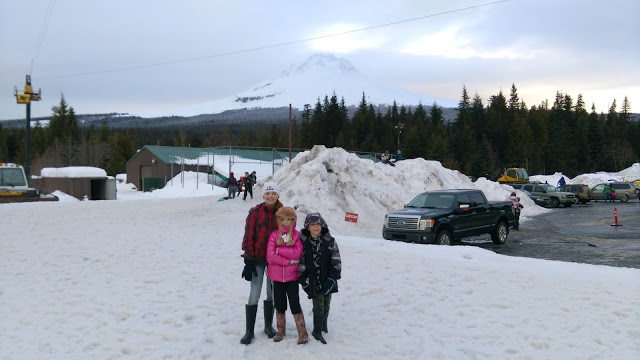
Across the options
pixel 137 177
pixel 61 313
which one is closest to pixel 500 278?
pixel 61 313

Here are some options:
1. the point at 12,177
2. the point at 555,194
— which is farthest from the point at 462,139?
the point at 12,177

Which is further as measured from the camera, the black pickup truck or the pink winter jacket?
the black pickup truck

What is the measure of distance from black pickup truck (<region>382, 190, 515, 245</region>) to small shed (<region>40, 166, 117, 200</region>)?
90.2ft

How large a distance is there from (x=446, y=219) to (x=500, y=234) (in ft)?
11.7

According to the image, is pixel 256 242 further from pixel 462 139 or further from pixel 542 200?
pixel 462 139

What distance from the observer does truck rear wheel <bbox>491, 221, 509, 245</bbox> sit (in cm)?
1643

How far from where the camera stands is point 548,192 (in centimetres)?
3622

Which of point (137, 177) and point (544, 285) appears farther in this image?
point (137, 177)

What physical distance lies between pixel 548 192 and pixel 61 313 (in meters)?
36.4

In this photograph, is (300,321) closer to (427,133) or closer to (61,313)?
(61,313)

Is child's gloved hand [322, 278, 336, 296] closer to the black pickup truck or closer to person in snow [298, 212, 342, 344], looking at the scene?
person in snow [298, 212, 342, 344]

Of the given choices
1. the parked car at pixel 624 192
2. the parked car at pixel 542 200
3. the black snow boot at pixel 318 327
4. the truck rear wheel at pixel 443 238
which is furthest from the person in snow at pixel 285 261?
the parked car at pixel 624 192

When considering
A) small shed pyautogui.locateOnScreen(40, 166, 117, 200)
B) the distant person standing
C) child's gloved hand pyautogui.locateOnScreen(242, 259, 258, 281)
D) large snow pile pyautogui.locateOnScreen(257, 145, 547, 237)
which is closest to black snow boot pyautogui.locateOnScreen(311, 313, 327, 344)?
child's gloved hand pyautogui.locateOnScreen(242, 259, 258, 281)

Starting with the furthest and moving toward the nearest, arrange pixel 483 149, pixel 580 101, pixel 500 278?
pixel 580 101 → pixel 483 149 → pixel 500 278
